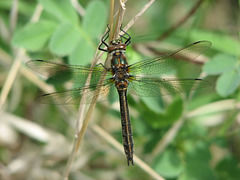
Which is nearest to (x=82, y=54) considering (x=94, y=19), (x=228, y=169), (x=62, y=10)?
(x=94, y=19)

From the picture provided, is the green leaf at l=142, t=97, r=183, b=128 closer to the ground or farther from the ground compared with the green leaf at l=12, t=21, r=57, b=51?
closer to the ground

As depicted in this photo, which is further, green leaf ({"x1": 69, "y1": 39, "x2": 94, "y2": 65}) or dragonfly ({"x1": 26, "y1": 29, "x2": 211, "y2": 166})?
green leaf ({"x1": 69, "y1": 39, "x2": 94, "y2": 65})

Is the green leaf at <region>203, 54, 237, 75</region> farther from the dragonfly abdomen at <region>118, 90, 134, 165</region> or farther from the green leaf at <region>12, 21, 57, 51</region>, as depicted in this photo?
the green leaf at <region>12, 21, 57, 51</region>

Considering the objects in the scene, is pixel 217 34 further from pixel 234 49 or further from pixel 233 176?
pixel 233 176

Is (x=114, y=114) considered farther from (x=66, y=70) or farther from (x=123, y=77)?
(x=66, y=70)

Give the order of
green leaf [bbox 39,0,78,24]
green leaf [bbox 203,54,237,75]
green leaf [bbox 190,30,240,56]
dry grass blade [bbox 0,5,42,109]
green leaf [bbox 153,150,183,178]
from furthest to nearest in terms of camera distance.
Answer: green leaf [bbox 190,30,240,56] → dry grass blade [bbox 0,5,42,109] → green leaf [bbox 39,0,78,24] → green leaf [bbox 153,150,183,178] → green leaf [bbox 203,54,237,75]

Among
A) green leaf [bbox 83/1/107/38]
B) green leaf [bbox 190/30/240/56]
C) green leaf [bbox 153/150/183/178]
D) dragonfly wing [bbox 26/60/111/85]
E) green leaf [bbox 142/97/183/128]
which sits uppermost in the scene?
green leaf [bbox 190/30/240/56]

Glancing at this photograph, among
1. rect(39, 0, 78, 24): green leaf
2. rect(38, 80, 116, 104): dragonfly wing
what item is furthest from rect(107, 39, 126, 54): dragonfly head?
rect(39, 0, 78, 24): green leaf
